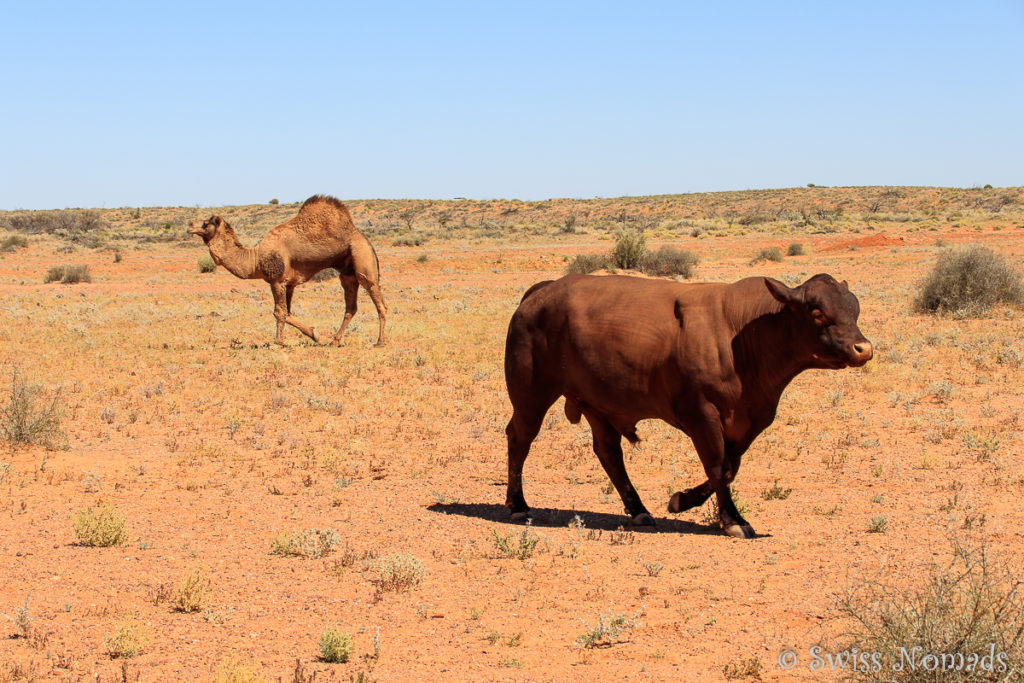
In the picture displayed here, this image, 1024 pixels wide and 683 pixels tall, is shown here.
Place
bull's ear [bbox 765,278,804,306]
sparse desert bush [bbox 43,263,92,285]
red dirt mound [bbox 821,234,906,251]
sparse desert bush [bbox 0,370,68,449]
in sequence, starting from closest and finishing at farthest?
bull's ear [bbox 765,278,804,306], sparse desert bush [bbox 0,370,68,449], sparse desert bush [bbox 43,263,92,285], red dirt mound [bbox 821,234,906,251]

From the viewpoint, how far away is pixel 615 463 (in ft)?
27.3

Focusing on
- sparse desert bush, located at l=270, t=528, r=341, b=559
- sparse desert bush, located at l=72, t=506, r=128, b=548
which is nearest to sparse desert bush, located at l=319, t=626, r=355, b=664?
sparse desert bush, located at l=270, t=528, r=341, b=559

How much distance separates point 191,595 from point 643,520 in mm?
3746

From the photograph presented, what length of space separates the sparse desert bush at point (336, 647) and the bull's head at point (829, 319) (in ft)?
12.7

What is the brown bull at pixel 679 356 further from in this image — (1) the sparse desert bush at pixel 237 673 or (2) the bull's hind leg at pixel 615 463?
(1) the sparse desert bush at pixel 237 673

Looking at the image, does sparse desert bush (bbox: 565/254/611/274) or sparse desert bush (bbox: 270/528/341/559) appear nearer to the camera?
sparse desert bush (bbox: 270/528/341/559)

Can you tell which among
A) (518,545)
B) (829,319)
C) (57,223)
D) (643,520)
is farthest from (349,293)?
(57,223)

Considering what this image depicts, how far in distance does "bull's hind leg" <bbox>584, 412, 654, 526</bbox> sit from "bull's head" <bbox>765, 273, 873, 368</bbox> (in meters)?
2.03

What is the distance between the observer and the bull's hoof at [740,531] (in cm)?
736

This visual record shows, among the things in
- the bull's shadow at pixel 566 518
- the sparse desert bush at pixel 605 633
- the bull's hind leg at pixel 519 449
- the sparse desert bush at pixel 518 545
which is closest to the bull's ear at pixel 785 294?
the bull's shadow at pixel 566 518

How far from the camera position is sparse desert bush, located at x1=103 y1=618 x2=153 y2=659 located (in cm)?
527

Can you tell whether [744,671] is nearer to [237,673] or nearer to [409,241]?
[237,673]

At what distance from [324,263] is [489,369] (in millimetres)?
5250

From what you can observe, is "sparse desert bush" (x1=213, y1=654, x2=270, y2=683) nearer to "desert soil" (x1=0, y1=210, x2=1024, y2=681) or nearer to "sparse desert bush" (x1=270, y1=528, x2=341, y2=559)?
"desert soil" (x1=0, y1=210, x2=1024, y2=681)
